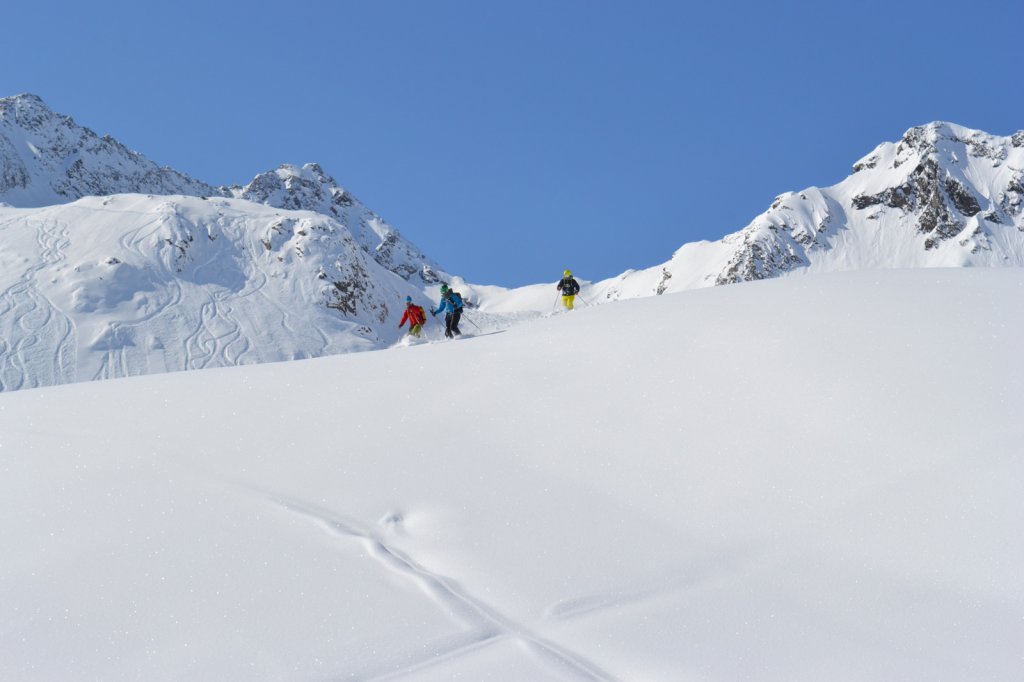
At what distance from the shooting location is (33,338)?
32.7 meters

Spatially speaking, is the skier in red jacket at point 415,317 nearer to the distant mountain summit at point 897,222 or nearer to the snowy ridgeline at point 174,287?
the snowy ridgeline at point 174,287

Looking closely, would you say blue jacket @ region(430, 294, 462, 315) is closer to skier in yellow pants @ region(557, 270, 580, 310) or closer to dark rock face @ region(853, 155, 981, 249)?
skier in yellow pants @ region(557, 270, 580, 310)

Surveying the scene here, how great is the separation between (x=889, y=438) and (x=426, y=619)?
415 cm

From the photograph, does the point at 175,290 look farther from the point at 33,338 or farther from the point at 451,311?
the point at 451,311

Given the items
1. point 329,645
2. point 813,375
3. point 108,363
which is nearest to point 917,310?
point 813,375

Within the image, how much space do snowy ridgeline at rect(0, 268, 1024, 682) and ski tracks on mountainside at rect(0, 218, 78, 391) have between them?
2368cm

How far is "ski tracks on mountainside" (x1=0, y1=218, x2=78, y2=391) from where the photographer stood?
30.0 meters

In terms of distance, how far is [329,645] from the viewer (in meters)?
4.39

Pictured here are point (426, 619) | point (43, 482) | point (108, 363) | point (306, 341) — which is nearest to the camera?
point (426, 619)

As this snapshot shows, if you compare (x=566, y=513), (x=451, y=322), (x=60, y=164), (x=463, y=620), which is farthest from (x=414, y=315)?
(x=60, y=164)

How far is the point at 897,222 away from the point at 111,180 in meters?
130

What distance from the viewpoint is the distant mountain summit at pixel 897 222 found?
414 feet

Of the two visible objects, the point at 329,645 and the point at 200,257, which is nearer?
the point at 329,645

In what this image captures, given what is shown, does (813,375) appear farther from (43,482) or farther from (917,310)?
(43,482)
